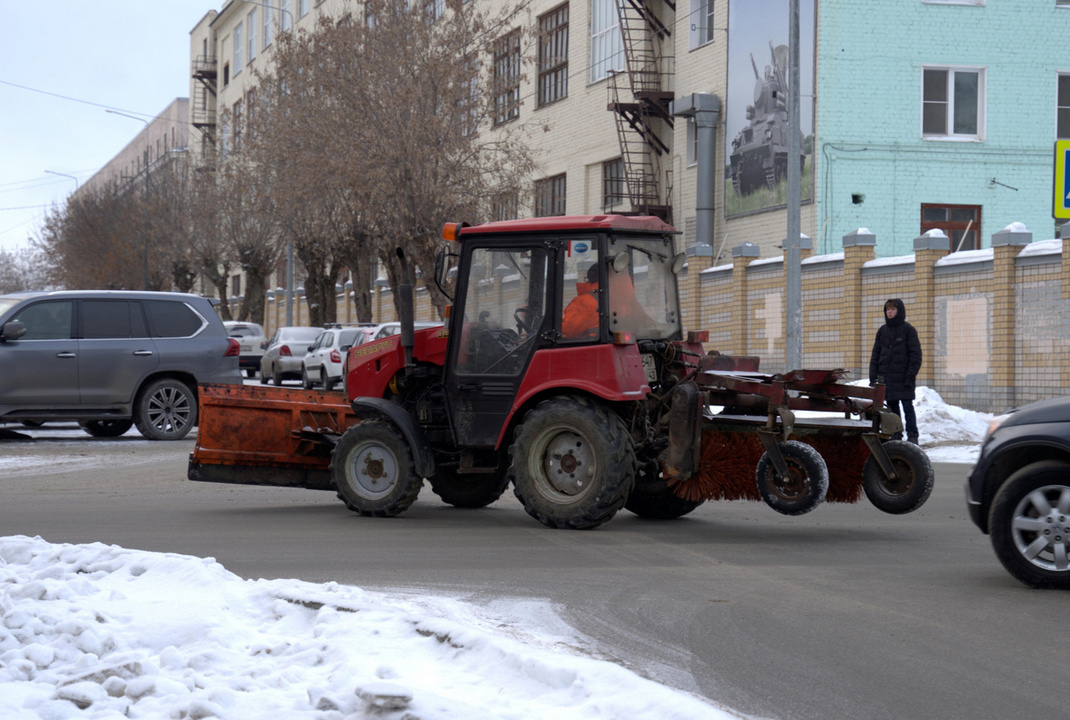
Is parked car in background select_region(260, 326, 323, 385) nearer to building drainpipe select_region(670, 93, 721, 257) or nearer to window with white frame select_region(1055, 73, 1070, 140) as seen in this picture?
building drainpipe select_region(670, 93, 721, 257)

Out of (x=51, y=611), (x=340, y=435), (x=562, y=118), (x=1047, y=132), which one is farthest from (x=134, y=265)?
(x=51, y=611)

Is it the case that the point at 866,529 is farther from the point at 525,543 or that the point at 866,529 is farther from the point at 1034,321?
the point at 1034,321

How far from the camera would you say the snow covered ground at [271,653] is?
4633 millimetres

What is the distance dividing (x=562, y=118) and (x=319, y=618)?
3448 centimetres

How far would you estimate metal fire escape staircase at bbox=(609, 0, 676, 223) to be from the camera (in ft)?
112

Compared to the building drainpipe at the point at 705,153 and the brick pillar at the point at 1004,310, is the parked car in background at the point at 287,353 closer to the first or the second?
the building drainpipe at the point at 705,153

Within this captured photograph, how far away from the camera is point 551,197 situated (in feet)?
133

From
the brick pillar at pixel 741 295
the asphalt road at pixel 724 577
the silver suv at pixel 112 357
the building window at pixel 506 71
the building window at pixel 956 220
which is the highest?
the building window at pixel 506 71

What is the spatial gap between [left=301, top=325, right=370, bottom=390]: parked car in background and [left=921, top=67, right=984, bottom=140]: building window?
558 inches

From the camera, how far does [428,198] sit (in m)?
31.3

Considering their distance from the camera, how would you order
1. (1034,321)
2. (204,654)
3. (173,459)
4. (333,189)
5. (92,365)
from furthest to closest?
(333,189) → (1034,321) → (92,365) → (173,459) → (204,654)

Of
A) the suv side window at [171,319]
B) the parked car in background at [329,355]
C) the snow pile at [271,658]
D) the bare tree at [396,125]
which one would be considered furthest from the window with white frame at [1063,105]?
the snow pile at [271,658]

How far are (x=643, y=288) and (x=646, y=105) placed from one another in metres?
24.5

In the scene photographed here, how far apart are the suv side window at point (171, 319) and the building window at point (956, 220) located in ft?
57.7
